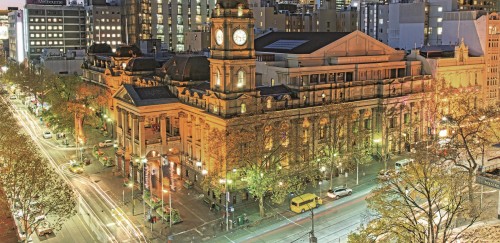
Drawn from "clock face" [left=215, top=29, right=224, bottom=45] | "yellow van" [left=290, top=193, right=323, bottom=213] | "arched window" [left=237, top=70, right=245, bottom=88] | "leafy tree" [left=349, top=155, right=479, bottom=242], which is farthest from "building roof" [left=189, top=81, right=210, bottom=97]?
"leafy tree" [left=349, top=155, right=479, bottom=242]

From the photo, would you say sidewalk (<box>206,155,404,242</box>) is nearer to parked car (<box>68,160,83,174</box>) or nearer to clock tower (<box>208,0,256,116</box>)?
clock tower (<box>208,0,256,116</box>)

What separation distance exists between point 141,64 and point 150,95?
25.5 m

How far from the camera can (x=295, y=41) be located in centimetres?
10562

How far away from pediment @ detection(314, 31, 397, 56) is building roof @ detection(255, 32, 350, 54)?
1208 mm

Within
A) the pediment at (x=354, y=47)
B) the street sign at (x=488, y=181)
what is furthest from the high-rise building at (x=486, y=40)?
the street sign at (x=488, y=181)

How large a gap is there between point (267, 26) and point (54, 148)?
103m

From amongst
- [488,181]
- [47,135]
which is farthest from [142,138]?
[488,181]

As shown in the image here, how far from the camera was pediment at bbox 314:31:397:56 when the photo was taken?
96625 mm

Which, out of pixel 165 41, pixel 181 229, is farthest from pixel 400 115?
pixel 165 41

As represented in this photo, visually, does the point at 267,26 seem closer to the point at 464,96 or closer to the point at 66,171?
the point at 464,96

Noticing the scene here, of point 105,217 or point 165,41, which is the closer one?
point 105,217

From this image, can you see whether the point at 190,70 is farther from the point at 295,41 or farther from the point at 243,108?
the point at 295,41

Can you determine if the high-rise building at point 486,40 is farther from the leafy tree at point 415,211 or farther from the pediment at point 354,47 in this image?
the leafy tree at point 415,211

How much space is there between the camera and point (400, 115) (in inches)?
4018
